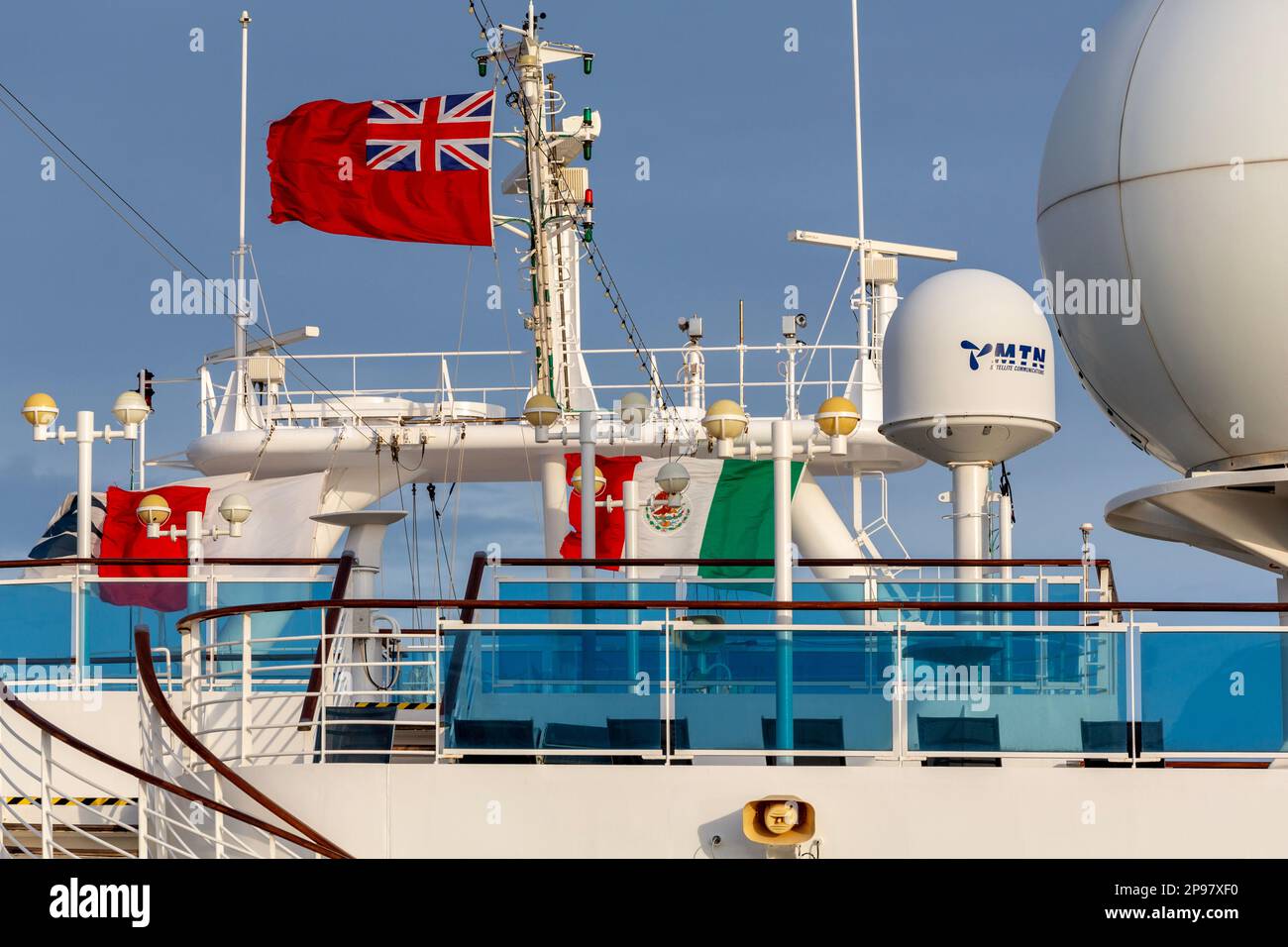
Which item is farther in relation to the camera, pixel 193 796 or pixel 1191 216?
pixel 1191 216

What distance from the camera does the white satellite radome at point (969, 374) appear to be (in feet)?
47.8

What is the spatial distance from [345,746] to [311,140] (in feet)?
37.4

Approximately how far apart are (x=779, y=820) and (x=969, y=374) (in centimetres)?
584

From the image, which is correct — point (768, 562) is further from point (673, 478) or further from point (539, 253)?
point (539, 253)

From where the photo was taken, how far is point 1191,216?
36.0 feet

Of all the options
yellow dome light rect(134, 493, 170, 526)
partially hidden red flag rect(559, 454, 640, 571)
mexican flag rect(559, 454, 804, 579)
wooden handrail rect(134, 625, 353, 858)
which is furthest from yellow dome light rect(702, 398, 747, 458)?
partially hidden red flag rect(559, 454, 640, 571)

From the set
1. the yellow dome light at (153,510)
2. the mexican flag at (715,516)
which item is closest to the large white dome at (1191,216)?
the mexican flag at (715,516)

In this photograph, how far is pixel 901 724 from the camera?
1031 cm

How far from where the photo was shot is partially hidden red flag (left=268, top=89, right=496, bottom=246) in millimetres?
20234

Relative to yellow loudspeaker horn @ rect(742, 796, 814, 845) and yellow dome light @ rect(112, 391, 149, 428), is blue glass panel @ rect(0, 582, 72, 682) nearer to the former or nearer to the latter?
yellow dome light @ rect(112, 391, 149, 428)

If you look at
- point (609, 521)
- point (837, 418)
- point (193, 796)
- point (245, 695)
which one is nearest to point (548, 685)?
point (245, 695)

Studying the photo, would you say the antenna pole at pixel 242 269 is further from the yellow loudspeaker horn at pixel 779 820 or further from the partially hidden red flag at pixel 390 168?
the yellow loudspeaker horn at pixel 779 820
